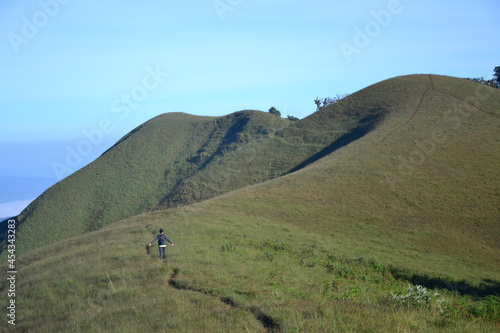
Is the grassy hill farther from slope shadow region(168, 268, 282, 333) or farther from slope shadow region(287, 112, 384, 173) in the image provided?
slope shadow region(287, 112, 384, 173)

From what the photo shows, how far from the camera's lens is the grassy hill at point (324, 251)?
1112cm

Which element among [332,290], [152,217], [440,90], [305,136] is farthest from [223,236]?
[440,90]

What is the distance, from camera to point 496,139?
54000mm
